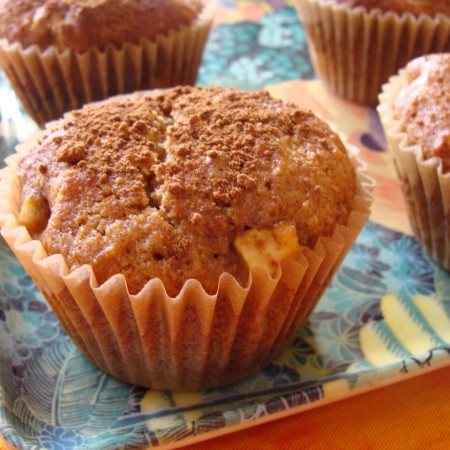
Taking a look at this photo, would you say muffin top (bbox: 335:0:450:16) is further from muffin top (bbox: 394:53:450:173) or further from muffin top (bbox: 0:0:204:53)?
muffin top (bbox: 0:0:204:53)

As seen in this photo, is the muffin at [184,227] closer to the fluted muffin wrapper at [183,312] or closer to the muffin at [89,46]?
the fluted muffin wrapper at [183,312]

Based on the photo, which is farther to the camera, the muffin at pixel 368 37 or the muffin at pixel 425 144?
the muffin at pixel 368 37

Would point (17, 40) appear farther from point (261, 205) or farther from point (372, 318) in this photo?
point (372, 318)

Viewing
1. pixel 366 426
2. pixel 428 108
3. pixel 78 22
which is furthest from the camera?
pixel 78 22

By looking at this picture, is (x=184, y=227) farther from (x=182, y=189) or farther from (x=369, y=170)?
(x=369, y=170)

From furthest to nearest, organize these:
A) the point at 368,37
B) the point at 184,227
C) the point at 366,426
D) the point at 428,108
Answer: the point at 368,37, the point at 428,108, the point at 366,426, the point at 184,227

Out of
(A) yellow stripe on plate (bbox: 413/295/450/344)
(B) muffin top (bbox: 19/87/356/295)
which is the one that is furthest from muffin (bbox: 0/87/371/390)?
(A) yellow stripe on plate (bbox: 413/295/450/344)

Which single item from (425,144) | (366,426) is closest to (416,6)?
(425,144)

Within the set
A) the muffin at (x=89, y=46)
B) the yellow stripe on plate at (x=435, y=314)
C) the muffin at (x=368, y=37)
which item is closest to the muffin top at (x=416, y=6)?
the muffin at (x=368, y=37)
